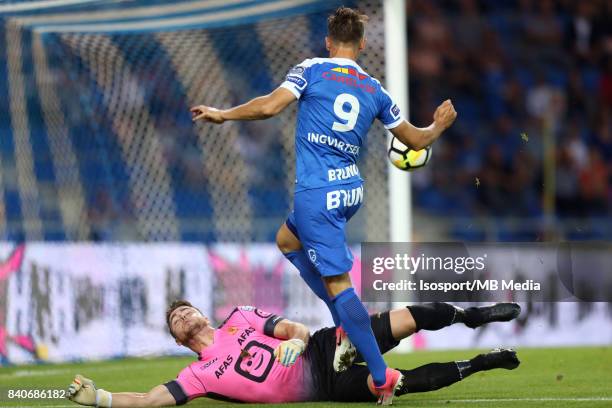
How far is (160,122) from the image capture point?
46.4ft

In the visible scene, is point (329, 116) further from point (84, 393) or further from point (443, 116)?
point (84, 393)

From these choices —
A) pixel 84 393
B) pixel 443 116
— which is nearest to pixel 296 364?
pixel 84 393

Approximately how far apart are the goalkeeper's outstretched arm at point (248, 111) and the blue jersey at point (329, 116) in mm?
185

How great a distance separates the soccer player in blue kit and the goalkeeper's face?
31.4 inches

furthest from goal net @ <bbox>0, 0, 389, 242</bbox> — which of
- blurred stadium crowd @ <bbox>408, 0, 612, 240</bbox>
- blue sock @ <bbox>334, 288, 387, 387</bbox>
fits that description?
blue sock @ <bbox>334, 288, 387, 387</bbox>

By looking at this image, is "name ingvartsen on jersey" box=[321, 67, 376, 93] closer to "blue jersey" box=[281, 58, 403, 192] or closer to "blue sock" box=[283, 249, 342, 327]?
"blue jersey" box=[281, 58, 403, 192]

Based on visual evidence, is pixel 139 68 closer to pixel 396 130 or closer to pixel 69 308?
pixel 69 308

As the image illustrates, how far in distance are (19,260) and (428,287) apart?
426cm

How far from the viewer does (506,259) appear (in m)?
12.0

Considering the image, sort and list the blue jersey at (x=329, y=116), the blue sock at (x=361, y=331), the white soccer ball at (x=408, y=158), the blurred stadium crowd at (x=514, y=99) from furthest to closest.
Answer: the blurred stadium crowd at (x=514, y=99), the white soccer ball at (x=408, y=158), the blue jersey at (x=329, y=116), the blue sock at (x=361, y=331)

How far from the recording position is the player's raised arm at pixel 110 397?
5.78 metres

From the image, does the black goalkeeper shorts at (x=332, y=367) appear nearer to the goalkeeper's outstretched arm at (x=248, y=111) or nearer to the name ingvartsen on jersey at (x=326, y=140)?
the name ingvartsen on jersey at (x=326, y=140)

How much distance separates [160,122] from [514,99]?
783 cm

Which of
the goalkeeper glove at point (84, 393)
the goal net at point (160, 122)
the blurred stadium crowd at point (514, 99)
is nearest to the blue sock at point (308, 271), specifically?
the goalkeeper glove at point (84, 393)
